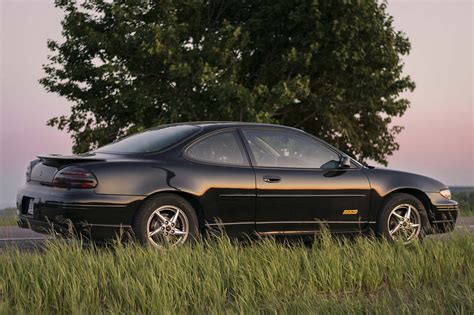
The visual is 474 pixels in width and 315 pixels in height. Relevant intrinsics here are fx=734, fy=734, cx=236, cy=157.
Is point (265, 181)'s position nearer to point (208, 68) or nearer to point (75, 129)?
point (208, 68)

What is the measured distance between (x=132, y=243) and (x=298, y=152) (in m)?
2.51

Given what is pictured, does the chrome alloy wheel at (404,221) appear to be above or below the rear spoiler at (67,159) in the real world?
below

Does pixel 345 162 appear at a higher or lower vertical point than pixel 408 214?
higher

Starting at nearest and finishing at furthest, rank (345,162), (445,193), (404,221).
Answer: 1. (345,162)
2. (404,221)
3. (445,193)

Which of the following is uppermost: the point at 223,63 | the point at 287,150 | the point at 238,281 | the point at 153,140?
the point at 223,63

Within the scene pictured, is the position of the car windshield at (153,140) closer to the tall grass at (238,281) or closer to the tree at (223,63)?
the tall grass at (238,281)

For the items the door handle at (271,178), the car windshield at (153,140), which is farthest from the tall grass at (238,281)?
the car windshield at (153,140)

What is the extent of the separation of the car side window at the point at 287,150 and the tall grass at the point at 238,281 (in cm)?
142

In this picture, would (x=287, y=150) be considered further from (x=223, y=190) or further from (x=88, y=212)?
(x=88, y=212)

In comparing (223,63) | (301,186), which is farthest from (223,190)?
(223,63)

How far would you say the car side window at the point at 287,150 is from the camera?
8.84m

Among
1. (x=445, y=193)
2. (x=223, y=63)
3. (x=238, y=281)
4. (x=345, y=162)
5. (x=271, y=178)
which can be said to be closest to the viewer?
(x=238, y=281)

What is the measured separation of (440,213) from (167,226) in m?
3.92

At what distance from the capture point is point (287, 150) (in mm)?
8719
